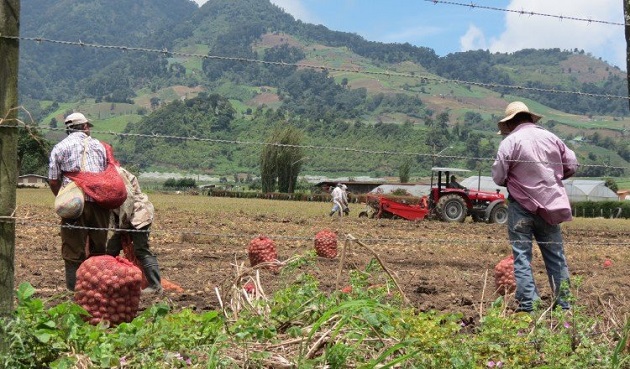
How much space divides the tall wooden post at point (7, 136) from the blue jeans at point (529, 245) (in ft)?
11.4

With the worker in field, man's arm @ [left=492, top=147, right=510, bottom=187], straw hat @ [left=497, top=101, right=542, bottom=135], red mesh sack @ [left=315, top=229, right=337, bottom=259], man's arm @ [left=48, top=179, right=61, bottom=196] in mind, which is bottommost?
red mesh sack @ [left=315, top=229, right=337, bottom=259]

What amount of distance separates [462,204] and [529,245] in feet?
64.3

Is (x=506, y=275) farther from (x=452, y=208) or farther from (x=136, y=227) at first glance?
(x=452, y=208)

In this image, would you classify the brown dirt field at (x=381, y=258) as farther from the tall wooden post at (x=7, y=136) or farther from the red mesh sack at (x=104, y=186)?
the red mesh sack at (x=104, y=186)

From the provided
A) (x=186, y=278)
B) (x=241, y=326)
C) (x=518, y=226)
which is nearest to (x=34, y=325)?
(x=241, y=326)

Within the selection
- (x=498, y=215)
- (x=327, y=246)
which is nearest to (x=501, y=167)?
(x=327, y=246)

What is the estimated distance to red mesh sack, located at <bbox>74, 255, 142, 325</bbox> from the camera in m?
5.02

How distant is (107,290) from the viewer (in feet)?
16.5

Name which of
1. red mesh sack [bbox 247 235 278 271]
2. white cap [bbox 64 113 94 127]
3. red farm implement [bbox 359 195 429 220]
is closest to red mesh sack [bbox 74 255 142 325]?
white cap [bbox 64 113 94 127]

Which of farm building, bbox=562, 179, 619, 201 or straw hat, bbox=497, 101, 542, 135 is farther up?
straw hat, bbox=497, 101, 542, 135

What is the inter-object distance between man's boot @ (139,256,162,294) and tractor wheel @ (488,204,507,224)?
1984 centimetres

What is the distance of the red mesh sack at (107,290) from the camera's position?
5016 mm

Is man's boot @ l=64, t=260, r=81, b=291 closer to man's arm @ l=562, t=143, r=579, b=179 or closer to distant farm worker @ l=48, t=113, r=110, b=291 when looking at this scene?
distant farm worker @ l=48, t=113, r=110, b=291

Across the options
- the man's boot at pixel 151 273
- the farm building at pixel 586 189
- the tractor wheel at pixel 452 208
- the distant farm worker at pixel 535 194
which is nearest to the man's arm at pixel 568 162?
the distant farm worker at pixel 535 194
